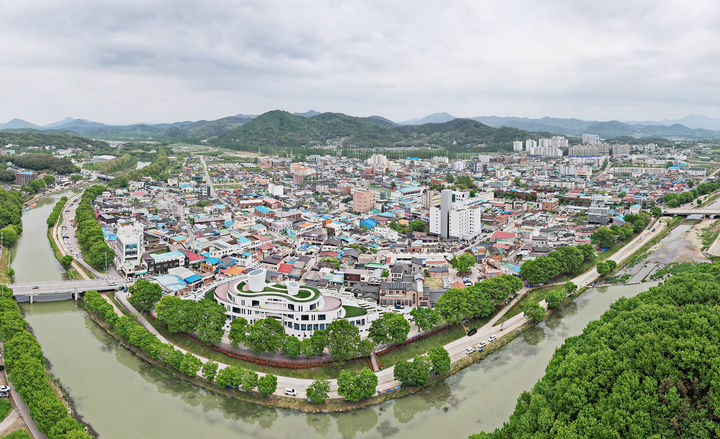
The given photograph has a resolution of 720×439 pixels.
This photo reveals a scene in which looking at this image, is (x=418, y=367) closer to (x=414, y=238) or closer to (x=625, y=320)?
(x=625, y=320)

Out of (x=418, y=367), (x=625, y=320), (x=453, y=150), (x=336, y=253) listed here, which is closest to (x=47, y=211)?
(x=336, y=253)

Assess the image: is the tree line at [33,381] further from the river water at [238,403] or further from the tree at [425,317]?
the tree at [425,317]

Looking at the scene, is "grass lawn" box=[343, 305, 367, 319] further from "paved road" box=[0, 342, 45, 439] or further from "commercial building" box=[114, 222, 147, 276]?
"commercial building" box=[114, 222, 147, 276]

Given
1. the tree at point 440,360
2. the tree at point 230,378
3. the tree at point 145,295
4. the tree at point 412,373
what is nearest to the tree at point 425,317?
the tree at point 440,360

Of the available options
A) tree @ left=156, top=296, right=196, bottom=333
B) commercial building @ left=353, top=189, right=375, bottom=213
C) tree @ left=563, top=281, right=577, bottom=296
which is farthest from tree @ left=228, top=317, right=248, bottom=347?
commercial building @ left=353, top=189, right=375, bottom=213

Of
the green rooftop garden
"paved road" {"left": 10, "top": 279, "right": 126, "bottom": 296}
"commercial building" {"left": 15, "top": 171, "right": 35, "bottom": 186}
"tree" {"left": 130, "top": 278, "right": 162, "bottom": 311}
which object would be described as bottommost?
"paved road" {"left": 10, "top": 279, "right": 126, "bottom": 296}

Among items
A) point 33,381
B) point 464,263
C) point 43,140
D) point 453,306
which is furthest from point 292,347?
point 43,140
